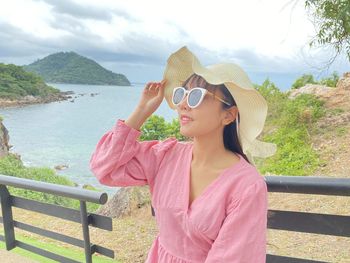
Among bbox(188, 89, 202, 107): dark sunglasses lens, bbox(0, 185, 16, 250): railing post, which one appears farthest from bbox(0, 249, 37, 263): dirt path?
bbox(188, 89, 202, 107): dark sunglasses lens

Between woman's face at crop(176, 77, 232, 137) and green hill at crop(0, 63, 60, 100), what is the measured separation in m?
63.4

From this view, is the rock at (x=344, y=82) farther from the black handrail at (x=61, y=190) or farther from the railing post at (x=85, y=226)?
the black handrail at (x=61, y=190)

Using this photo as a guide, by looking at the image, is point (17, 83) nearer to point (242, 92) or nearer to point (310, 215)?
point (310, 215)

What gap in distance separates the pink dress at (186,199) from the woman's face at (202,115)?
0.48 ft

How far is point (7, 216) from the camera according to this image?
11.6 ft

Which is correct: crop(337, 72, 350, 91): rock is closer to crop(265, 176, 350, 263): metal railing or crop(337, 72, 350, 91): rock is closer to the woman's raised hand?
crop(265, 176, 350, 263): metal railing

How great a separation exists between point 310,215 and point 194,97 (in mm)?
896

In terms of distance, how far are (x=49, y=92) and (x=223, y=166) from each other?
83.2 metres

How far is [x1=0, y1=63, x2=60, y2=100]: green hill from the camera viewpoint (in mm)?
61719

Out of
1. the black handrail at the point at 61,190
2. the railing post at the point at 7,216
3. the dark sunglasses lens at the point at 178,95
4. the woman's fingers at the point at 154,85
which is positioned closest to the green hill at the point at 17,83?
the railing post at the point at 7,216

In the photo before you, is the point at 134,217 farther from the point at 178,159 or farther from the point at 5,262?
the point at 178,159

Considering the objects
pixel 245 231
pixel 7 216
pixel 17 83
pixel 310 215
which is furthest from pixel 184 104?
pixel 17 83

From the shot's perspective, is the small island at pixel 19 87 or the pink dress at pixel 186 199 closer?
the pink dress at pixel 186 199

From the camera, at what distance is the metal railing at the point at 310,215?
1.75m
